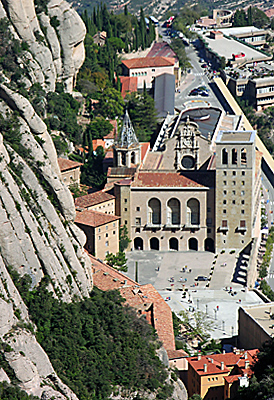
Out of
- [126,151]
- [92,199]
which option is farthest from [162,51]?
[92,199]

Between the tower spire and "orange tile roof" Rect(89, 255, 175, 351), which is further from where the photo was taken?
the tower spire

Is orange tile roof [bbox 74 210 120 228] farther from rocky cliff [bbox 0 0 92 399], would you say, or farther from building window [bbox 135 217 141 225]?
rocky cliff [bbox 0 0 92 399]

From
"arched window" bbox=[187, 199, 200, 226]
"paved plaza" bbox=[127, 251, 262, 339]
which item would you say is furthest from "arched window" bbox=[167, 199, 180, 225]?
"paved plaza" bbox=[127, 251, 262, 339]

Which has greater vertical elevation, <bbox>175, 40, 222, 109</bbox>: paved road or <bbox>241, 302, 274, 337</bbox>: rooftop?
<bbox>175, 40, 222, 109</bbox>: paved road

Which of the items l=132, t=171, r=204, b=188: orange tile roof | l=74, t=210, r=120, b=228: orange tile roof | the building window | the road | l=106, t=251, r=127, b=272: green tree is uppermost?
l=132, t=171, r=204, b=188: orange tile roof

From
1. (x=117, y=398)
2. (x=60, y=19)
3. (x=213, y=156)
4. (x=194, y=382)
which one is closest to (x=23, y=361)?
(x=117, y=398)

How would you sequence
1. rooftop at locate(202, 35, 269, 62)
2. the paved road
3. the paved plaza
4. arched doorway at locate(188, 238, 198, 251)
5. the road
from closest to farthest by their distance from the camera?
the paved plaza < arched doorway at locate(188, 238, 198, 251) < the road < the paved road < rooftop at locate(202, 35, 269, 62)

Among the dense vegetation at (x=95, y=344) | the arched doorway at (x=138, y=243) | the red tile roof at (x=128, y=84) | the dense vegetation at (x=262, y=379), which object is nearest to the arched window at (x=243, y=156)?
the arched doorway at (x=138, y=243)

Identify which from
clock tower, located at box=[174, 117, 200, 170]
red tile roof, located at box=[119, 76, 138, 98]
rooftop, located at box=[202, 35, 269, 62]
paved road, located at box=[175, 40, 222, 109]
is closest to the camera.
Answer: clock tower, located at box=[174, 117, 200, 170]
